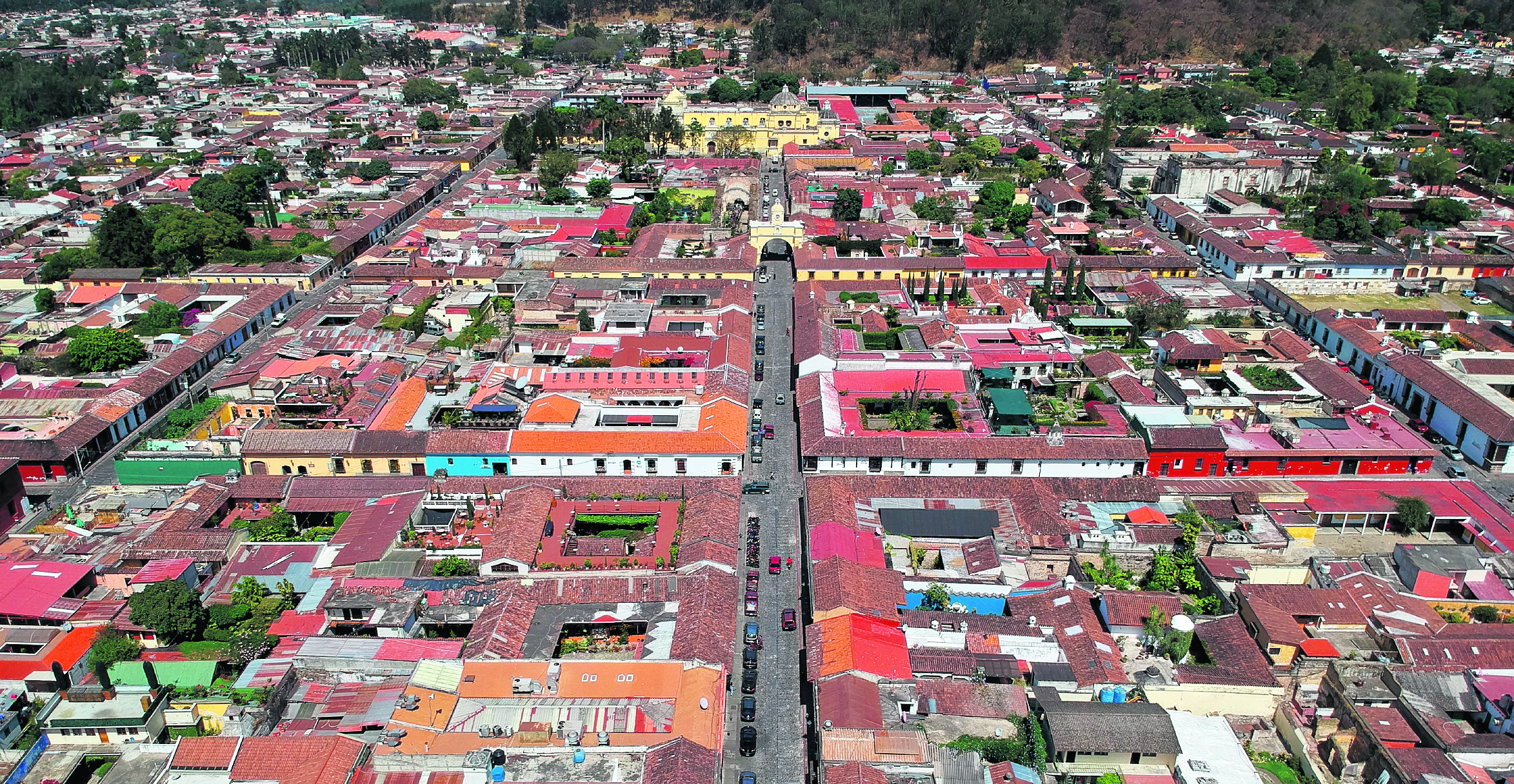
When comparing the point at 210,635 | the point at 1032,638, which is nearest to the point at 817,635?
the point at 1032,638

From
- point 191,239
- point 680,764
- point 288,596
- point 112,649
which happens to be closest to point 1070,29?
point 191,239

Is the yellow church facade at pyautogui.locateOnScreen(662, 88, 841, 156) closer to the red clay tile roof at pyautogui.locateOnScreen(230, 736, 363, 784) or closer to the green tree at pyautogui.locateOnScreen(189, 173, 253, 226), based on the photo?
the green tree at pyautogui.locateOnScreen(189, 173, 253, 226)

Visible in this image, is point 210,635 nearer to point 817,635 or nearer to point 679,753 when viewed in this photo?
point 679,753

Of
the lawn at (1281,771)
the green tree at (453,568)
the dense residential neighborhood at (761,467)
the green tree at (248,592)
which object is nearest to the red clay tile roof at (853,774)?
the dense residential neighborhood at (761,467)

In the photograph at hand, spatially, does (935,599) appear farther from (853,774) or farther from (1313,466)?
(1313,466)

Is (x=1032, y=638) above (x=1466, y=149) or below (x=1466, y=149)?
below

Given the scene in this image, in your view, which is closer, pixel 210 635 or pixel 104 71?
pixel 210 635

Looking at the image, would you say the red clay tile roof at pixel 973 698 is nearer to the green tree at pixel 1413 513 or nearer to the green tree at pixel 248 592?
the green tree at pixel 1413 513
